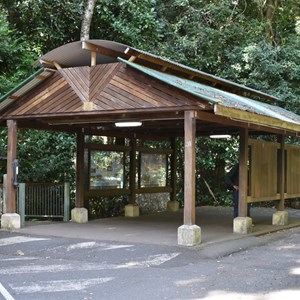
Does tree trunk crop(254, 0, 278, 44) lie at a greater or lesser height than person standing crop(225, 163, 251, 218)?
greater

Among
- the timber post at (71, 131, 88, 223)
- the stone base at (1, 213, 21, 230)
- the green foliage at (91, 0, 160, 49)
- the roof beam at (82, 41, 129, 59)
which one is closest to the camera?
the roof beam at (82, 41, 129, 59)

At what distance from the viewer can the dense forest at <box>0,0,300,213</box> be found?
1712 centimetres

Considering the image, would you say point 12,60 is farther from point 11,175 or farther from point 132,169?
point 132,169

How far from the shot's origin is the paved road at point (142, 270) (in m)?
6.58

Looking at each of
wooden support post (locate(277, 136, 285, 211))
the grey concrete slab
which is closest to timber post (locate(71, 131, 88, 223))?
the grey concrete slab

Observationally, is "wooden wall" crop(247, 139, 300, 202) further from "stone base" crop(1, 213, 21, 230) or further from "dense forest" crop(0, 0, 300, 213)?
"stone base" crop(1, 213, 21, 230)

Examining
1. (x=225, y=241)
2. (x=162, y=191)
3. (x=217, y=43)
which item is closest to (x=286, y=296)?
(x=225, y=241)

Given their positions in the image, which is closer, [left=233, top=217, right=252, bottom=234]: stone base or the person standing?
[left=233, top=217, right=252, bottom=234]: stone base

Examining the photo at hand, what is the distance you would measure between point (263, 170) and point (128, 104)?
16.9 ft

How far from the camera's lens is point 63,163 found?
57.5ft

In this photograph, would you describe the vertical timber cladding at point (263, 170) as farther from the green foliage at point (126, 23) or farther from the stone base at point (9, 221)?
the green foliage at point (126, 23)

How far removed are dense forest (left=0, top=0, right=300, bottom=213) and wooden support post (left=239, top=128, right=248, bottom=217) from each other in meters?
7.37

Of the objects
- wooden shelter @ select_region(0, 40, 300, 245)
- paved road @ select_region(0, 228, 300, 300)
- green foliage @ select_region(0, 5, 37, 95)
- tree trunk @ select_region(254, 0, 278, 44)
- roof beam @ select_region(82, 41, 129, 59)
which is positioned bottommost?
paved road @ select_region(0, 228, 300, 300)

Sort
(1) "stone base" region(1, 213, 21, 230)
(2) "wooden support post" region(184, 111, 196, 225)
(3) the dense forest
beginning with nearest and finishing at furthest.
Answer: (2) "wooden support post" region(184, 111, 196, 225) < (1) "stone base" region(1, 213, 21, 230) < (3) the dense forest
